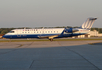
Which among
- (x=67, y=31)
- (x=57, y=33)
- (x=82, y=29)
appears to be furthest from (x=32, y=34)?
(x=82, y=29)

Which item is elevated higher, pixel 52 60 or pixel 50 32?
pixel 50 32

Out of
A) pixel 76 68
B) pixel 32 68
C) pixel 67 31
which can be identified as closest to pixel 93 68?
pixel 76 68

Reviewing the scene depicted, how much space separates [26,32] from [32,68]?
93.8 feet

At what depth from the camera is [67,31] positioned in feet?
115

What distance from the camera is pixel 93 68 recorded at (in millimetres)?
7324

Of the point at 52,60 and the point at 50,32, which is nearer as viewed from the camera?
the point at 52,60

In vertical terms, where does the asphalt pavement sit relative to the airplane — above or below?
below

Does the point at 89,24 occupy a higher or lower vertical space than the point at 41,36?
higher

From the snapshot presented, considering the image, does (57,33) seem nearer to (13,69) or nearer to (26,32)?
(26,32)

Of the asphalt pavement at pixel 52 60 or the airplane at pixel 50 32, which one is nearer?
the asphalt pavement at pixel 52 60

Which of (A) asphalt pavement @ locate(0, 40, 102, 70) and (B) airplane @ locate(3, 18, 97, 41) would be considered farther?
(B) airplane @ locate(3, 18, 97, 41)

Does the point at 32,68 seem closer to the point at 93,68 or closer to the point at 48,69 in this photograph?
the point at 48,69

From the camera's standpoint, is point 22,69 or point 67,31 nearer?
point 22,69

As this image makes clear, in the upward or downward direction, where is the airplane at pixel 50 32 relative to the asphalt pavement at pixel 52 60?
upward
